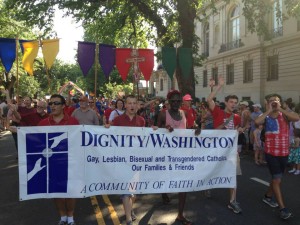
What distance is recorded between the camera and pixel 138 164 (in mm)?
5176

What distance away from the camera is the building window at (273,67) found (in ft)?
91.6

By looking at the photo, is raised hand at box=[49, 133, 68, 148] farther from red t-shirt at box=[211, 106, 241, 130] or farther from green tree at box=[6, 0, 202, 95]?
green tree at box=[6, 0, 202, 95]

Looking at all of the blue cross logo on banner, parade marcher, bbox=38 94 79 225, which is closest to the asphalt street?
parade marcher, bbox=38 94 79 225

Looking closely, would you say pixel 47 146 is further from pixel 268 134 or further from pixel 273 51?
pixel 273 51

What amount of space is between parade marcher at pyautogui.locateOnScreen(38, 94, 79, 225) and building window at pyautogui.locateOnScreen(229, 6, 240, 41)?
30.8 m

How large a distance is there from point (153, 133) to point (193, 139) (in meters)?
0.64

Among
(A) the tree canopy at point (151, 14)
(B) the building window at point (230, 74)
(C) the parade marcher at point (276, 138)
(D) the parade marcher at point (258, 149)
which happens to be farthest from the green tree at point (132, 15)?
(B) the building window at point (230, 74)

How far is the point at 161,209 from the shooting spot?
19.7 feet

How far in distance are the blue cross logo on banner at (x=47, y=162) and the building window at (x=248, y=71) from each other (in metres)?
27.9

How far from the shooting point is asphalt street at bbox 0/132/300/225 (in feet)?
17.8

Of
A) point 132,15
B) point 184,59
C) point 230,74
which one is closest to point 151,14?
point 132,15

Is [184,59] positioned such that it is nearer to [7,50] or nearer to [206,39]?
[7,50]

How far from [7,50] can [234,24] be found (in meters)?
29.7

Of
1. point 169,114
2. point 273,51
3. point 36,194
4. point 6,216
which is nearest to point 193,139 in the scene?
point 169,114
